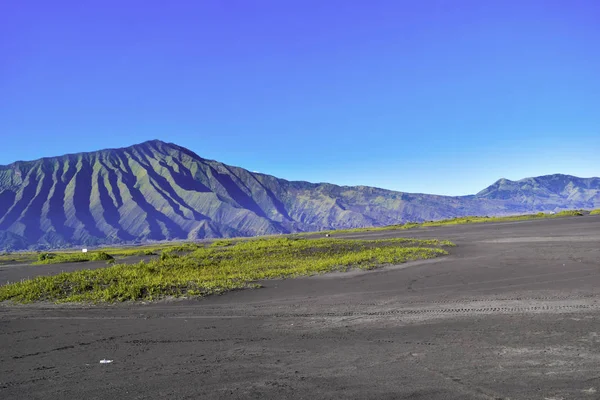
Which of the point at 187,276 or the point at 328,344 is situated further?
the point at 187,276

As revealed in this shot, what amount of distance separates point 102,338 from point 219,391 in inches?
231

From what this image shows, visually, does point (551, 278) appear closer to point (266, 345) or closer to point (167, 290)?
point (266, 345)

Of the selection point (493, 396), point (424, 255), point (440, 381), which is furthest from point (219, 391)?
point (424, 255)

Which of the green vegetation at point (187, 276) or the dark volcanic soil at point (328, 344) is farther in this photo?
the green vegetation at point (187, 276)

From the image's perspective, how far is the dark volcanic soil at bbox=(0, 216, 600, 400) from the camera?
7.49m

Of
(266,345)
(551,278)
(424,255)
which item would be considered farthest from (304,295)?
(424,255)

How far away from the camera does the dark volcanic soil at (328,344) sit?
7.49 m

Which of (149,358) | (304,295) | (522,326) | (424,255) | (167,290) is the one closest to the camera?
(149,358)

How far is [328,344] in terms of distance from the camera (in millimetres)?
10281

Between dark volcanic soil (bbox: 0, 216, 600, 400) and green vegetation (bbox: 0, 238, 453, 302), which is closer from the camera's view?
dark volcanic soil (bbox: 0, 216, 600, 400)

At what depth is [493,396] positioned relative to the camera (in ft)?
22.1

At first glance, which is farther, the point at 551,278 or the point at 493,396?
the point at 551,278

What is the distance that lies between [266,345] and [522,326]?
6.31 meters

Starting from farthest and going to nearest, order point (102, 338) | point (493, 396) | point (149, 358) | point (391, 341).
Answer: point (102, 338) < point (391, 341) < point (149, 358) < point (493, 396)
